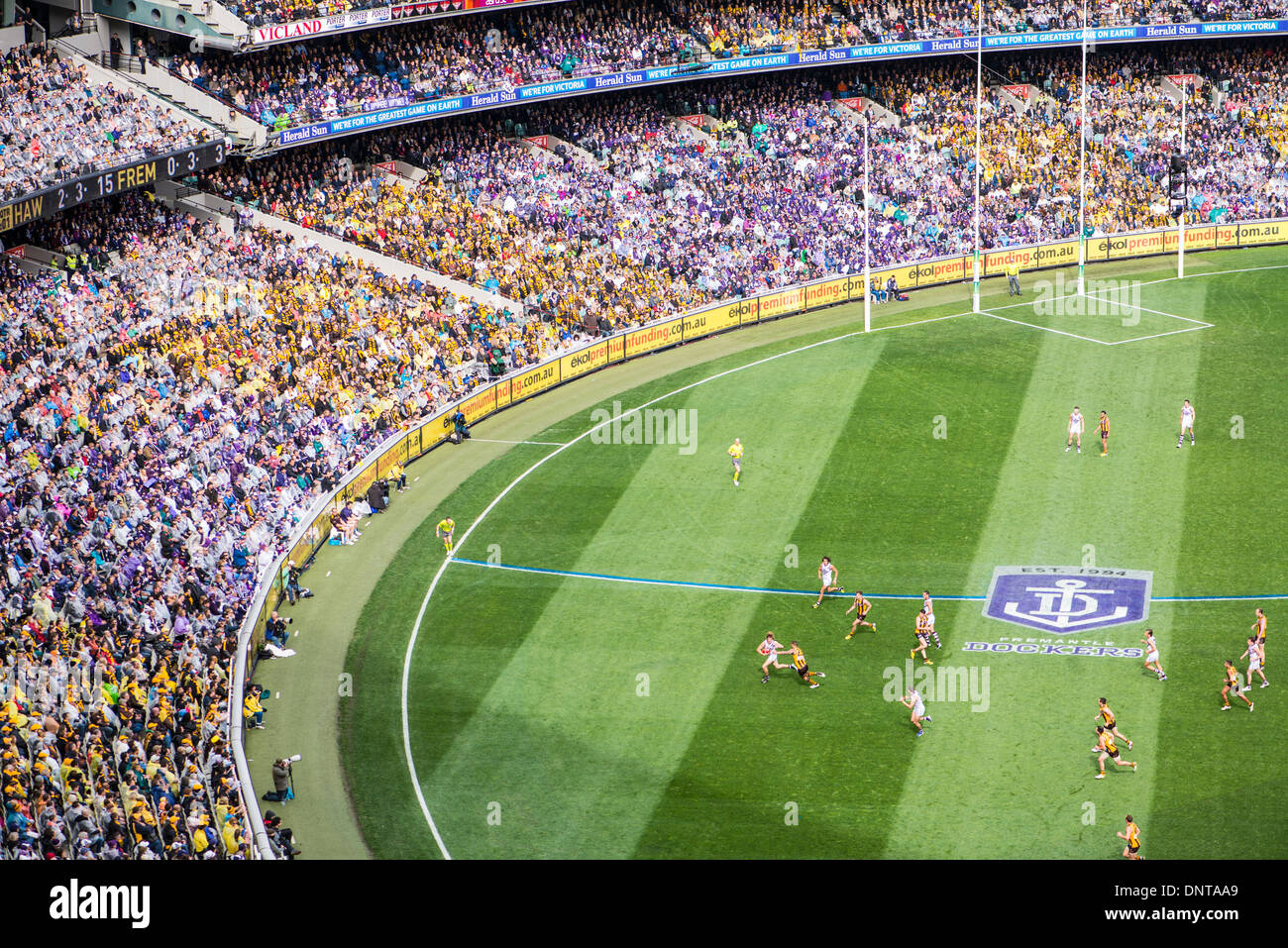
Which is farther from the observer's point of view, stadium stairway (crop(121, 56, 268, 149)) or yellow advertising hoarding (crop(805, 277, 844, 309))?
yellow advertising hoarding (crop(805, 277, 844, 309))

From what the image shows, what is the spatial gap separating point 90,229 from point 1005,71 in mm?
48877

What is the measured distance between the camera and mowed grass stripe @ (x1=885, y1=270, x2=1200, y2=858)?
2931 cm

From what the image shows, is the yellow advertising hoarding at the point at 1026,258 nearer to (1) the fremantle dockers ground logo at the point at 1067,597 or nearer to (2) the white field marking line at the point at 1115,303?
(2) the white field marking line at the point at 1115,303

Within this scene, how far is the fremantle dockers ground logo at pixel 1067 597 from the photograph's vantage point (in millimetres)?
37125

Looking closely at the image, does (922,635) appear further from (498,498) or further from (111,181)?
(111,181)

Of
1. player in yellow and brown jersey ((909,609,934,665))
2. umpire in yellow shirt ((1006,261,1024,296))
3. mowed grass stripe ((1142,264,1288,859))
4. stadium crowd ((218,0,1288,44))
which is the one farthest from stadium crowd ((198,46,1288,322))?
player in yellow and brown jersey ((909,609,934,665))

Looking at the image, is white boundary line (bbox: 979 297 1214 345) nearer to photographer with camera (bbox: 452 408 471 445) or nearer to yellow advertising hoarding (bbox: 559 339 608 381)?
yellow advertising hoarding (bbox: 559 339 608 381)

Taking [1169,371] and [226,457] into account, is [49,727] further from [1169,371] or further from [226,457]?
[1169,371]

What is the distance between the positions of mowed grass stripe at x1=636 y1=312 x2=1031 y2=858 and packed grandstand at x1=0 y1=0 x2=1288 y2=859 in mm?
9289

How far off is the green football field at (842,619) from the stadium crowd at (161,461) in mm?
3235

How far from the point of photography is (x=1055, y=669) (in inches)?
1373

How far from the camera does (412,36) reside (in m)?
65.2
